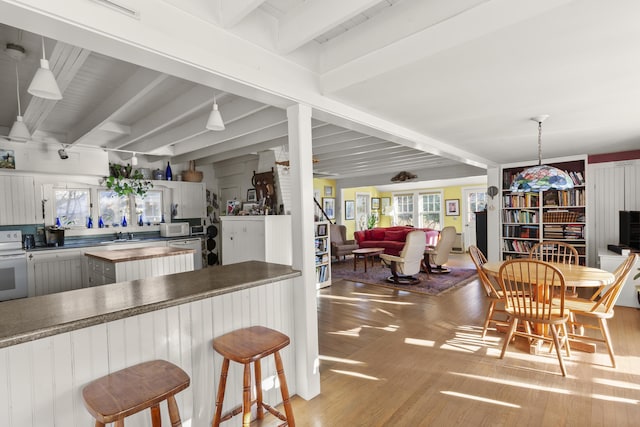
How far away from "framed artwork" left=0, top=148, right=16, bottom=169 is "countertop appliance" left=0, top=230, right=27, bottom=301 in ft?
2.94

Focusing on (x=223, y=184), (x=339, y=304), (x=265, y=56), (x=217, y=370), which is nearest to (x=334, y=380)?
(x=217, y=370)

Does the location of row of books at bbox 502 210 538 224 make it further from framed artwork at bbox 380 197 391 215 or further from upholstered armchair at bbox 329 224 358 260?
framed artwork at bbox 380 197 391 215

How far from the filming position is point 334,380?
257cm

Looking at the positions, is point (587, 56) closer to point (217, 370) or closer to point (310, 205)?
point (310, 205)

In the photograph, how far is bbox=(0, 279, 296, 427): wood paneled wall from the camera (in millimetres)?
1299

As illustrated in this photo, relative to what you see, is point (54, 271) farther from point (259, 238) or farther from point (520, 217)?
point (520, 217)

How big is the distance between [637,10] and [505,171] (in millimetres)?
5141

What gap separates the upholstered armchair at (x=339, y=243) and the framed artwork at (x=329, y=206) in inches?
64.5

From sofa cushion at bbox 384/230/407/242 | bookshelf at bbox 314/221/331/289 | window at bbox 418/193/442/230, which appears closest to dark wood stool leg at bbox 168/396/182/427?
bookshelf at bbox 314/221/331/289

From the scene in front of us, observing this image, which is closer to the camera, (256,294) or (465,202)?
(256,294)

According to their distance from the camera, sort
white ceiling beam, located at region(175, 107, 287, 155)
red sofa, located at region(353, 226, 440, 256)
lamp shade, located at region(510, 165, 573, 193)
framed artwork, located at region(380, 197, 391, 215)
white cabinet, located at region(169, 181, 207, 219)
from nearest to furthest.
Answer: lamp shade, located at region(510, 165, 573, 193) → white ceiling beam, located at region(175, 107, 287, 155) → white cabinet, located at region(169, 181, 207, 219) → red sofa, located at region(353, 226, 440, 256) → framed artwork, located at region(380, 197, 391, 215)

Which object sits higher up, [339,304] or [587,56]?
[587,56]

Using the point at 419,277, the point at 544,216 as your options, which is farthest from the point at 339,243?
the point at 544,216

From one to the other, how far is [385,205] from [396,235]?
3.16 metres
